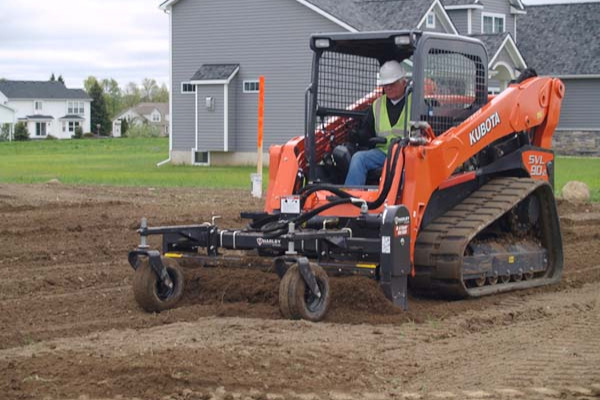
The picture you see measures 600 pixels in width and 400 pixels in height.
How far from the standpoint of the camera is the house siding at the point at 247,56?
125 ft

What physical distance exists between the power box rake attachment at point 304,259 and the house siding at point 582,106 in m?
41.6

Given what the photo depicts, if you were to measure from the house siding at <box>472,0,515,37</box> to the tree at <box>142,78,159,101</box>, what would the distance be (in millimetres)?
130805

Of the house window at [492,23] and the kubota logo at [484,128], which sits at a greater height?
the house window at [492,23]

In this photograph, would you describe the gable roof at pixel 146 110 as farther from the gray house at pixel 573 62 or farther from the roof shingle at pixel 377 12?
the roof shingle at pixel 377 12

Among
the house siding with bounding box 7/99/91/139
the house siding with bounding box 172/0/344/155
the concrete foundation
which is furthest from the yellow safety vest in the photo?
the house siding with bounding box 7/99/91/139

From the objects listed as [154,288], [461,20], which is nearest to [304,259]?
[154,288]

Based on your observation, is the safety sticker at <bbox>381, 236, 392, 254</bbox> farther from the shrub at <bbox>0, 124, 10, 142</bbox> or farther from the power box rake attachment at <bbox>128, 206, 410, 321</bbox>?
the shrub at <bbox>0, 124, 10, 142</bbox>

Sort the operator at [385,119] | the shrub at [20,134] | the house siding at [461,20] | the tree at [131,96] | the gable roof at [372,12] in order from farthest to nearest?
the tree at [131,96] → the shrub at [20,134] → the house siding at [461,20] → the gable roof at [372,12] → the operator at [385,119]

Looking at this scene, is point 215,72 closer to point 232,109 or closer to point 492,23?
point 232,109

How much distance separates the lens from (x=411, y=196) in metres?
9.91

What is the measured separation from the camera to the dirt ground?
275 inches

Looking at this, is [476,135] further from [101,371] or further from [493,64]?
[493,64]

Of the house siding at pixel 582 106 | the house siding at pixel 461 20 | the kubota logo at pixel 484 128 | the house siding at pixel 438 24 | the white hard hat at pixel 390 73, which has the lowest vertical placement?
the kubota logo at pixel 484 128

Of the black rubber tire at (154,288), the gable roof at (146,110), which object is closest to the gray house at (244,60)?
the black rubber tire at (154,288)
